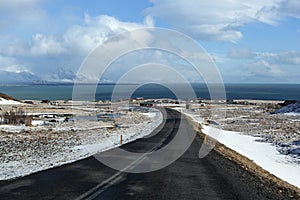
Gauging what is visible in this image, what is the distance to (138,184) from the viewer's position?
10250 mm

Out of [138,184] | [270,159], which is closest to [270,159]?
[270,159]

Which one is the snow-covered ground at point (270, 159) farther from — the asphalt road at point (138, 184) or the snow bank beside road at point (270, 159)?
the asphalt road at point (138, 184)

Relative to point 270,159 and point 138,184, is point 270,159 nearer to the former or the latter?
point 270,159

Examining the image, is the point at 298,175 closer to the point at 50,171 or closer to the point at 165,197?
the point at 165,197

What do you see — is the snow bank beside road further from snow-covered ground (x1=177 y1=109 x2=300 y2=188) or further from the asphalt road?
the asphalt road

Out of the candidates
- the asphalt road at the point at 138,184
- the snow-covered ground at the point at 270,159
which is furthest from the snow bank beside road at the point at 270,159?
the asphalt road at the point at 138,184

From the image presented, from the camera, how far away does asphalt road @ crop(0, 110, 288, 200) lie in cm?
893

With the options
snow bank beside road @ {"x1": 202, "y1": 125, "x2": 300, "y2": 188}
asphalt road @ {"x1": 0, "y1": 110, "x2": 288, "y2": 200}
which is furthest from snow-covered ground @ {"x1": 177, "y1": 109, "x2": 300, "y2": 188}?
asphalt road @ {"x1": 0, "y1": 110, "x2": 288, "y2": 200}

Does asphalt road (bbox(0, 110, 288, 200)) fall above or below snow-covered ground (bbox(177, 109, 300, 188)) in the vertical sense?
above

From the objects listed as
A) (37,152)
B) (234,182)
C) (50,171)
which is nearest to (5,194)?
(50,171)

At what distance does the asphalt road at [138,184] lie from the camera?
8.93 m

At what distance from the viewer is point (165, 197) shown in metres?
8.86

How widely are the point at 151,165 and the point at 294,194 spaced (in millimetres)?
5640

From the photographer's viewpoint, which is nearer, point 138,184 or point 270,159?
point 138,184
